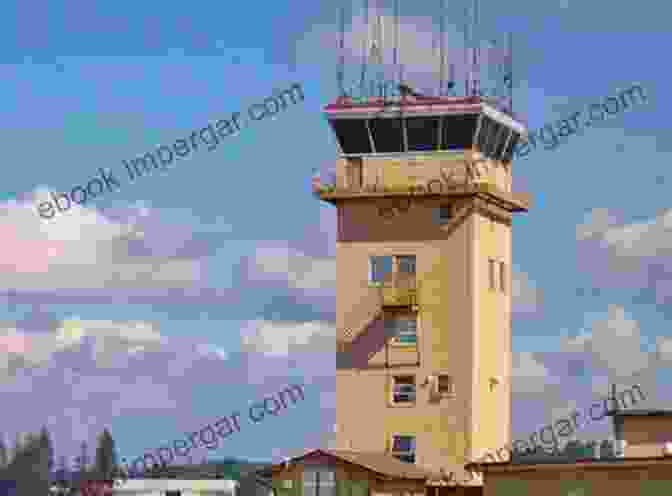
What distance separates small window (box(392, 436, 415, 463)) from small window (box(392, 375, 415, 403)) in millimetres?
1599

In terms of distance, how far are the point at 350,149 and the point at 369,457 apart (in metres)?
14.4

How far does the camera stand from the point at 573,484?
60.0m

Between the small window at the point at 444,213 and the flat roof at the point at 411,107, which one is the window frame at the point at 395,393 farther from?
the flat roof at the point at 411,107

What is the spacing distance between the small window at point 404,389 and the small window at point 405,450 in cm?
160

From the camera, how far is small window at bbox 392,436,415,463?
259ft

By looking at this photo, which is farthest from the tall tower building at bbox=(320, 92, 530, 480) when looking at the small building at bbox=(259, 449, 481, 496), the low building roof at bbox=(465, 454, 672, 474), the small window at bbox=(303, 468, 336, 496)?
the low building roof at bbox=(465, 454, 672, 474)

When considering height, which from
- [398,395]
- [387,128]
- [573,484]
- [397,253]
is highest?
[387,128]

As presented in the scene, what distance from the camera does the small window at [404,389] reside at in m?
79.6

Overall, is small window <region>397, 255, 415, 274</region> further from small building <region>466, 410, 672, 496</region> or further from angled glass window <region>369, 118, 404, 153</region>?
small building <region>466, 410, 672, 496</region>

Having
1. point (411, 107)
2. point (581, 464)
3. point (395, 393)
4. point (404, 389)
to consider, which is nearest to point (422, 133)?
point (411, 107)

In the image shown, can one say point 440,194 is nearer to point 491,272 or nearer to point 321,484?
point 491,272

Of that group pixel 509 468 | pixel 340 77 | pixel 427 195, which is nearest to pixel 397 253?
pixel 427 195

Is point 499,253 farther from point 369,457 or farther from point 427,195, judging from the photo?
point 369,457

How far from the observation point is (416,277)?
3162 inches
